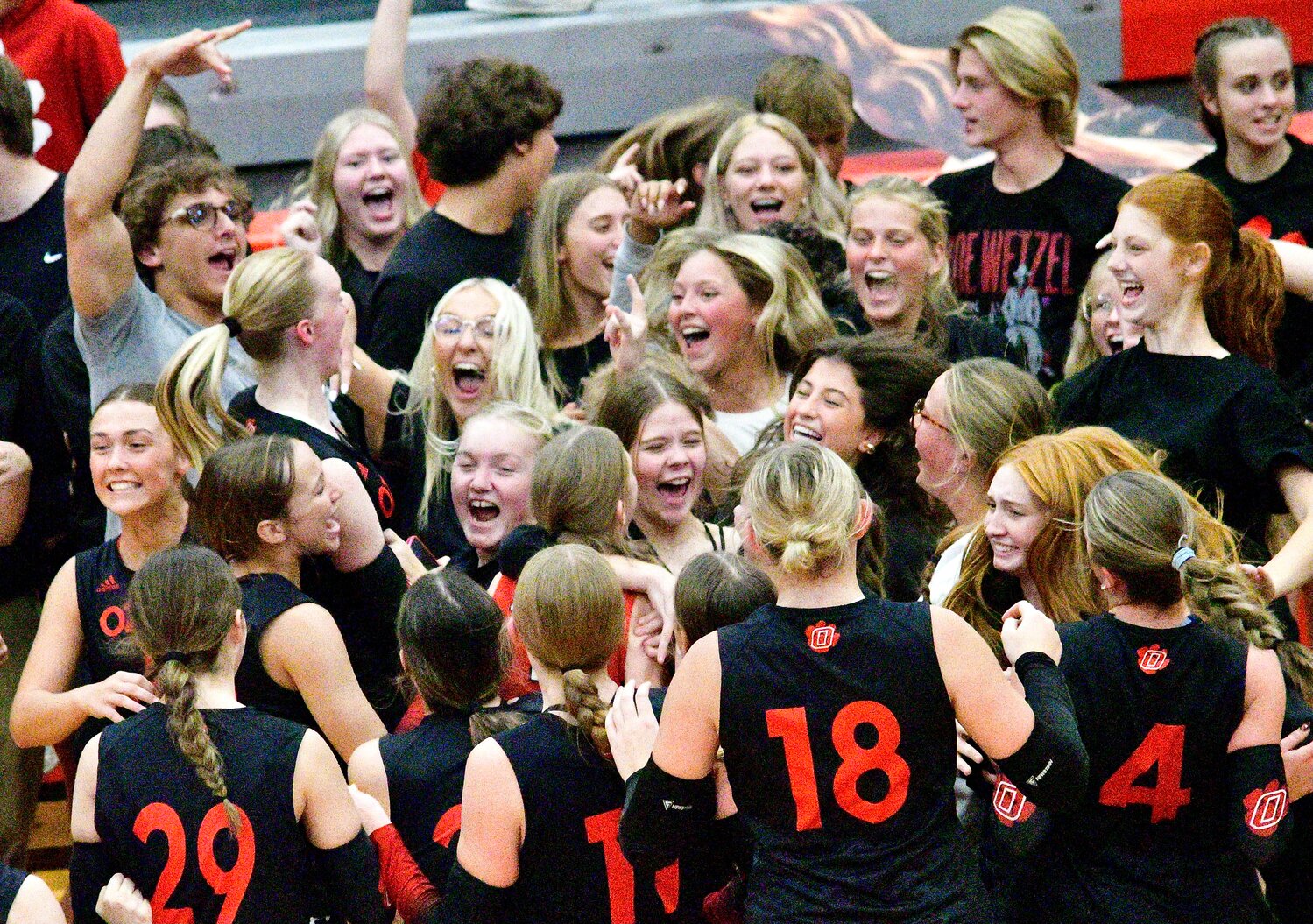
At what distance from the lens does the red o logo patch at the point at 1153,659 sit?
277 cm

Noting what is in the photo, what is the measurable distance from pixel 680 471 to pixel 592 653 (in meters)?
1.12

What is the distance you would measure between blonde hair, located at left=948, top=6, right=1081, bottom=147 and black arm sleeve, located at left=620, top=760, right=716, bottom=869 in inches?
116

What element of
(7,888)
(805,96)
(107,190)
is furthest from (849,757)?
(805,96)

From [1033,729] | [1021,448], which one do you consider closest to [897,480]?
[1021,448]

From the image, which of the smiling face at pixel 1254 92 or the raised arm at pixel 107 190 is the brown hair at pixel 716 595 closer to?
the raised arm at pixel 107 190

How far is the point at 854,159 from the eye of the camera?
6.96m

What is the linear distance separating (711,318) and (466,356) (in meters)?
0.67

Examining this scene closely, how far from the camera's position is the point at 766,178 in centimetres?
511

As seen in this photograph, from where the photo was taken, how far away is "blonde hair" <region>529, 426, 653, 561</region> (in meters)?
3.40

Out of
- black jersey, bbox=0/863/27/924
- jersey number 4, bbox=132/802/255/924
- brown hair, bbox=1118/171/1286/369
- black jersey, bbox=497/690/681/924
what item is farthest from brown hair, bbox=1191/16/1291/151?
black jersey, bbox=0/863/27/924

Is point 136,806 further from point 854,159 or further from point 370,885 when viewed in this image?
point 854,159

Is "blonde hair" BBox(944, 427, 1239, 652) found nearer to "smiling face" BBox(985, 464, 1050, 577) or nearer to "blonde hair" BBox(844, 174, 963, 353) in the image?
"smiling face" BBox(985, 464, 1050, 577)

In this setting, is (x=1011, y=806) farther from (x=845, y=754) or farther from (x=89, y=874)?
(x=89, y=874)

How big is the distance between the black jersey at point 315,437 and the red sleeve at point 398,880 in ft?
3.39
